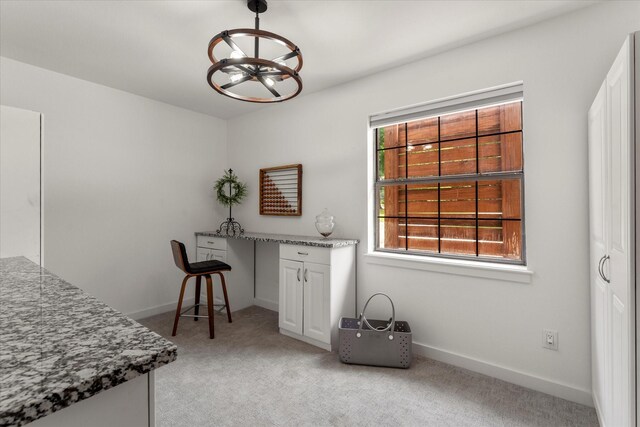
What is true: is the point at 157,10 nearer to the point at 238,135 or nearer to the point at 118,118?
the point at 118,118

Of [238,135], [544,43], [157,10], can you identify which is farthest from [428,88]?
[238,135]

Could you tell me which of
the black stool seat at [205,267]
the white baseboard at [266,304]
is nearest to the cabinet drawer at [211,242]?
the black stool seat at [205,267]

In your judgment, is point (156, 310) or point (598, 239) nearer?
point (598, 239)

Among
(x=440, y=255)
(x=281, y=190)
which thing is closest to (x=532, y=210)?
(x=440, y=255)

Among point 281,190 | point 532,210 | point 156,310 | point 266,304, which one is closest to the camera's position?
point 532,210

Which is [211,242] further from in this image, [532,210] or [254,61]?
[532,210]

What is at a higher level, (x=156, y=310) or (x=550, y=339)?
(x=550, y=339)

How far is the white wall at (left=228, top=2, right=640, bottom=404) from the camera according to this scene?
198 cm

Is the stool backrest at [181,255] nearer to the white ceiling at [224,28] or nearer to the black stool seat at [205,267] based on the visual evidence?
the black stool seat at [205,267]

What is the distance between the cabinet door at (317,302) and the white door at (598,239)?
1.74 meters

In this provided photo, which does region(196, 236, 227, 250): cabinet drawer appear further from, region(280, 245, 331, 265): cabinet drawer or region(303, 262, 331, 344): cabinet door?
region(303, 262, 331, 344): cabinet door

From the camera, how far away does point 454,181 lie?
2.62 metres

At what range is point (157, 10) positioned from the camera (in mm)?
2055

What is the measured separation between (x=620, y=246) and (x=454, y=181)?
143 centimetres
